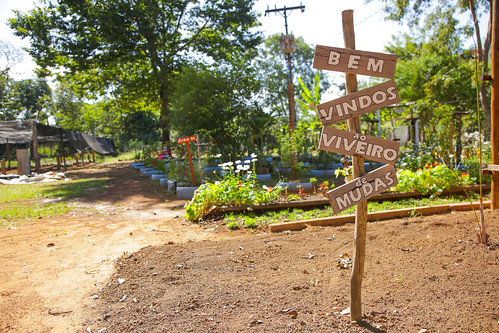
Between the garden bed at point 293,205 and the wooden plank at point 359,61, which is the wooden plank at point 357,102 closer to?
the wooden plank at point 359,61

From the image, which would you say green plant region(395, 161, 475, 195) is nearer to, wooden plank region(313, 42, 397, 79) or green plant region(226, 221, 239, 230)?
green plant region(226, 221, 239, 230)

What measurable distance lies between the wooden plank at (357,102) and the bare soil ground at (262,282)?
1.38m

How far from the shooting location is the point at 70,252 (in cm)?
497

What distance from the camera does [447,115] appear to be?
11367 millimetres

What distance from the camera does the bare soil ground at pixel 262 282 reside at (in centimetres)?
258

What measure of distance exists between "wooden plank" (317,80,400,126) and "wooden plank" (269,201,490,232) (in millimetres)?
2902

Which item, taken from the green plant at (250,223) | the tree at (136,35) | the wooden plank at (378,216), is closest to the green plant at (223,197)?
the green plant at (250,223)

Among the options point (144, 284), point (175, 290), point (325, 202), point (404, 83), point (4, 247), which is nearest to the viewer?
point (175, 290)

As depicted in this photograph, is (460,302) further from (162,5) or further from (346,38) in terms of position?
(162,5)

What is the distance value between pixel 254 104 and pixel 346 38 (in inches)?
420

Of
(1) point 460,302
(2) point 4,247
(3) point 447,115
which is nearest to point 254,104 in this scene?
(3) point 447,115

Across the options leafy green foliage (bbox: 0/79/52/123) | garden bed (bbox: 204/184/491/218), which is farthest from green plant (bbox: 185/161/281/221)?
leafy green foliage (bbox: 0/79/52/123)

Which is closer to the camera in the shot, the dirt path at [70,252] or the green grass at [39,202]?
Answer: the dirt path at [70,252]

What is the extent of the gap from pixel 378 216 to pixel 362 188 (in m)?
2.99
